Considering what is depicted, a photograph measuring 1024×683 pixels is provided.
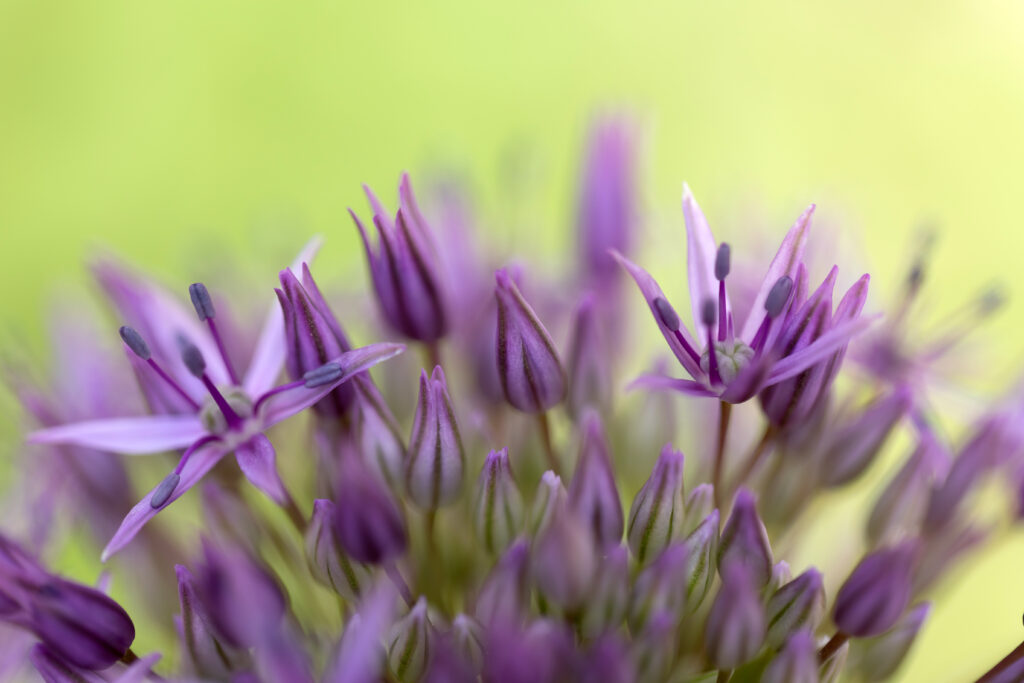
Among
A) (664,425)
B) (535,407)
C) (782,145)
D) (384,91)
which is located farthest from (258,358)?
(782,145)

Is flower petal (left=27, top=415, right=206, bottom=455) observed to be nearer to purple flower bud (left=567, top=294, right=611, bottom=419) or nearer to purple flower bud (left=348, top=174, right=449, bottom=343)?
purple flower bud (left=348, top=174, right=449, bottom=343)

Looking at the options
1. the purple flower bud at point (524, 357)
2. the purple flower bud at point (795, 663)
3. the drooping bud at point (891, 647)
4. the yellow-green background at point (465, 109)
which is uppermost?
the yellow-green background at point (465, 109)

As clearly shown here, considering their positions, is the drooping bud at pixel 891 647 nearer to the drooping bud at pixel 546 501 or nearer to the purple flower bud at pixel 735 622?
the purple flower bud at pixel 735 622

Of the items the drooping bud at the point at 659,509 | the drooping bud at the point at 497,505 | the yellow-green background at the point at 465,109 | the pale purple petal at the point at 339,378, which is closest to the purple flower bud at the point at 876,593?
the drooping bud at the point at 659,509

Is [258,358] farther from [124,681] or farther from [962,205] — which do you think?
[962,205]

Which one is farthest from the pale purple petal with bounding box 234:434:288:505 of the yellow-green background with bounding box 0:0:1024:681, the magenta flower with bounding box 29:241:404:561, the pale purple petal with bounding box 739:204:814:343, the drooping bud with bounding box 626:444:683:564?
the yellow-green background with bounding box 0:0:1024:681

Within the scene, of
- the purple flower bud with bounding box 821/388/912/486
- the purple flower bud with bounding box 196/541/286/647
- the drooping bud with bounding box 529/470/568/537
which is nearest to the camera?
the purple flower bud with bounding box 196/541/286/647
